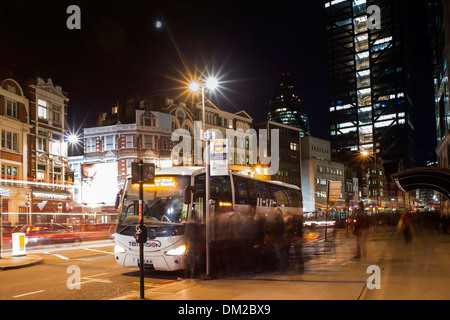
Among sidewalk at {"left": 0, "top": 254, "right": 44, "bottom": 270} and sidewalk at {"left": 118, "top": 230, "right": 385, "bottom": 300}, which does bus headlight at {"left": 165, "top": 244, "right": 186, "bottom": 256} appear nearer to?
sidewalk at {"left": 118, "top": 230, "right": 385, "bottom": 300}

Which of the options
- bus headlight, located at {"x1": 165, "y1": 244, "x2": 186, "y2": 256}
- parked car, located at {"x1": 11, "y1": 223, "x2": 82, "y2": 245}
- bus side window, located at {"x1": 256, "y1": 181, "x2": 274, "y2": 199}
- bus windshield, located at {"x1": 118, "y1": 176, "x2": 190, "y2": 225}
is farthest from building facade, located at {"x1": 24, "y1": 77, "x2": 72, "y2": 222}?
bus headlight, located at {"x1": 165, "y1": 244, "x2": 186, "y2": 256}

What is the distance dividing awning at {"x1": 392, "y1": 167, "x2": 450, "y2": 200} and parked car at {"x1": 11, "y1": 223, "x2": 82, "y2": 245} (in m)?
25.7

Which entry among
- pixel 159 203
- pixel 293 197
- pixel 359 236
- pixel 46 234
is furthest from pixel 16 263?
pixel 359 236

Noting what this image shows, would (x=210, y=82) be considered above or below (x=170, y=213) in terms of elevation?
above

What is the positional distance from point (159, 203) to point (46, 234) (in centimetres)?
1956

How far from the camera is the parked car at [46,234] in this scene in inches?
1163

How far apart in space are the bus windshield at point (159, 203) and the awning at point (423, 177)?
961 inches

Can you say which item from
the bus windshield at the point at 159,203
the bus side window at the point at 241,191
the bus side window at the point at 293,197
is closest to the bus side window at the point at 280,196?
the bus side window at the point at 293,197

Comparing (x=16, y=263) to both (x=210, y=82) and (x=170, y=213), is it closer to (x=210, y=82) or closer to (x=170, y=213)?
(x=170, y=213)

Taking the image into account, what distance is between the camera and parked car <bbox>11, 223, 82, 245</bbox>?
29531 millimetres

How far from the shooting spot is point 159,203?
1399 centimetres

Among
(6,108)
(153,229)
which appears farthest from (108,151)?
(153,229)

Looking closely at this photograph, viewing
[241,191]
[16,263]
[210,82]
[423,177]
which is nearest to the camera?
[16,263]

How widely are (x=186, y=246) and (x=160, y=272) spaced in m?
2.53
